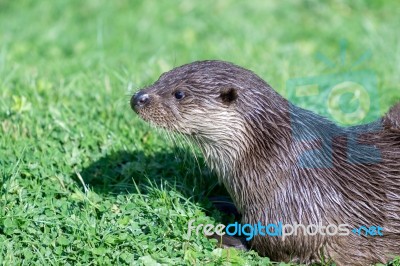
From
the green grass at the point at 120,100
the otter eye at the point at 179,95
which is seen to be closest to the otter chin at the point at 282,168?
the otter eye at the point at 179,95

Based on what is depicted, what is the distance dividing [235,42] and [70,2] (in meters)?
1.94

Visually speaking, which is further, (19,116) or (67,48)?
(67,48)

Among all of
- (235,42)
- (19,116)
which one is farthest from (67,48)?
(19,116)

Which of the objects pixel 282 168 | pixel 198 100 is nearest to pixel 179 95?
pixel 198 100

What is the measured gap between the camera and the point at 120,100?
4613 millimetres

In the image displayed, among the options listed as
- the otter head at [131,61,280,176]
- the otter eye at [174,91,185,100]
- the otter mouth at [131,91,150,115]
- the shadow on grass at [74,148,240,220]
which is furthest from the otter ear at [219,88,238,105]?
the shadow on grass at [74,148,240,220]

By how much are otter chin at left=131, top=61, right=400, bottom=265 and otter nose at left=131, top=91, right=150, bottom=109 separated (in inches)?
1.8

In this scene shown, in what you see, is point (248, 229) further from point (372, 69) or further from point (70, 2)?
point (70, 2)

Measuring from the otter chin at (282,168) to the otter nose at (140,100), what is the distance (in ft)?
0.15

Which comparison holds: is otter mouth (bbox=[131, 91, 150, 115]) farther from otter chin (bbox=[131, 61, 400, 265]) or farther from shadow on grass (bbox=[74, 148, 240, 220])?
shadow on grass (bbox=[74, 148, 240, 220])

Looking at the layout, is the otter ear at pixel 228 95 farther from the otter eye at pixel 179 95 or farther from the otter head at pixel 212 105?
the otter eye at pixel 179 95

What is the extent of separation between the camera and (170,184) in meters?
3.82

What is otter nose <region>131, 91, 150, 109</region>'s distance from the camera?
140 inches

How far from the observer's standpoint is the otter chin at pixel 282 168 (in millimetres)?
3426
